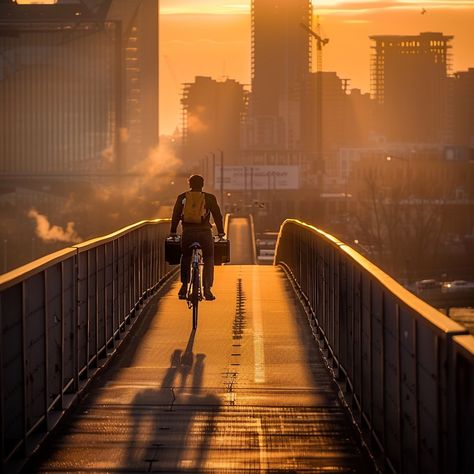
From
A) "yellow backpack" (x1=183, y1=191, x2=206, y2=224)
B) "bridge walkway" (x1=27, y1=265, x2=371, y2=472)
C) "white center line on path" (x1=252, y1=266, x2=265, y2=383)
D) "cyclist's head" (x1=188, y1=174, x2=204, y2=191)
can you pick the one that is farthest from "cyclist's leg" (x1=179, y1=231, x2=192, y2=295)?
"white center line on path" (x1=252, y1=266, x2=265, y2=383)

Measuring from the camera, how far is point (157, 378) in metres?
12.6

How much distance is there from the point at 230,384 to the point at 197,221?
4.44m

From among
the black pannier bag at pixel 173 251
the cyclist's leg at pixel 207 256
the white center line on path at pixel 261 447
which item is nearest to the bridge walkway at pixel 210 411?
the white center line on path at pixel 261 447

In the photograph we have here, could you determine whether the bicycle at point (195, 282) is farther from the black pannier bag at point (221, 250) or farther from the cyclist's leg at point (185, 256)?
the black pannier bag at point (221, 250)

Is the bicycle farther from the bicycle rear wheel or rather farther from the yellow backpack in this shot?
the yellow backpack

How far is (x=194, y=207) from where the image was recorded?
53.3ft

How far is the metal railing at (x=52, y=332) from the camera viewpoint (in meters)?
8.41

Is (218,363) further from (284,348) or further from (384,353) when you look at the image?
(384,353)

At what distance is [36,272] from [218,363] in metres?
4.94

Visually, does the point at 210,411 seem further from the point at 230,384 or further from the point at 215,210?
the point at 215,210

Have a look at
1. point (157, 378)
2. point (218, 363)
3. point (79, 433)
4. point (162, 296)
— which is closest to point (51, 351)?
point (79, 433)

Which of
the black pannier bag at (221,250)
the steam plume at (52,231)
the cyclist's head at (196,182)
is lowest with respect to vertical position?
the steam plume at (52,231)

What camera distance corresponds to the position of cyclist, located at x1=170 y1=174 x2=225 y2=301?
636 inches

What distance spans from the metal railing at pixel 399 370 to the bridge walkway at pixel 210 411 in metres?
0.28
